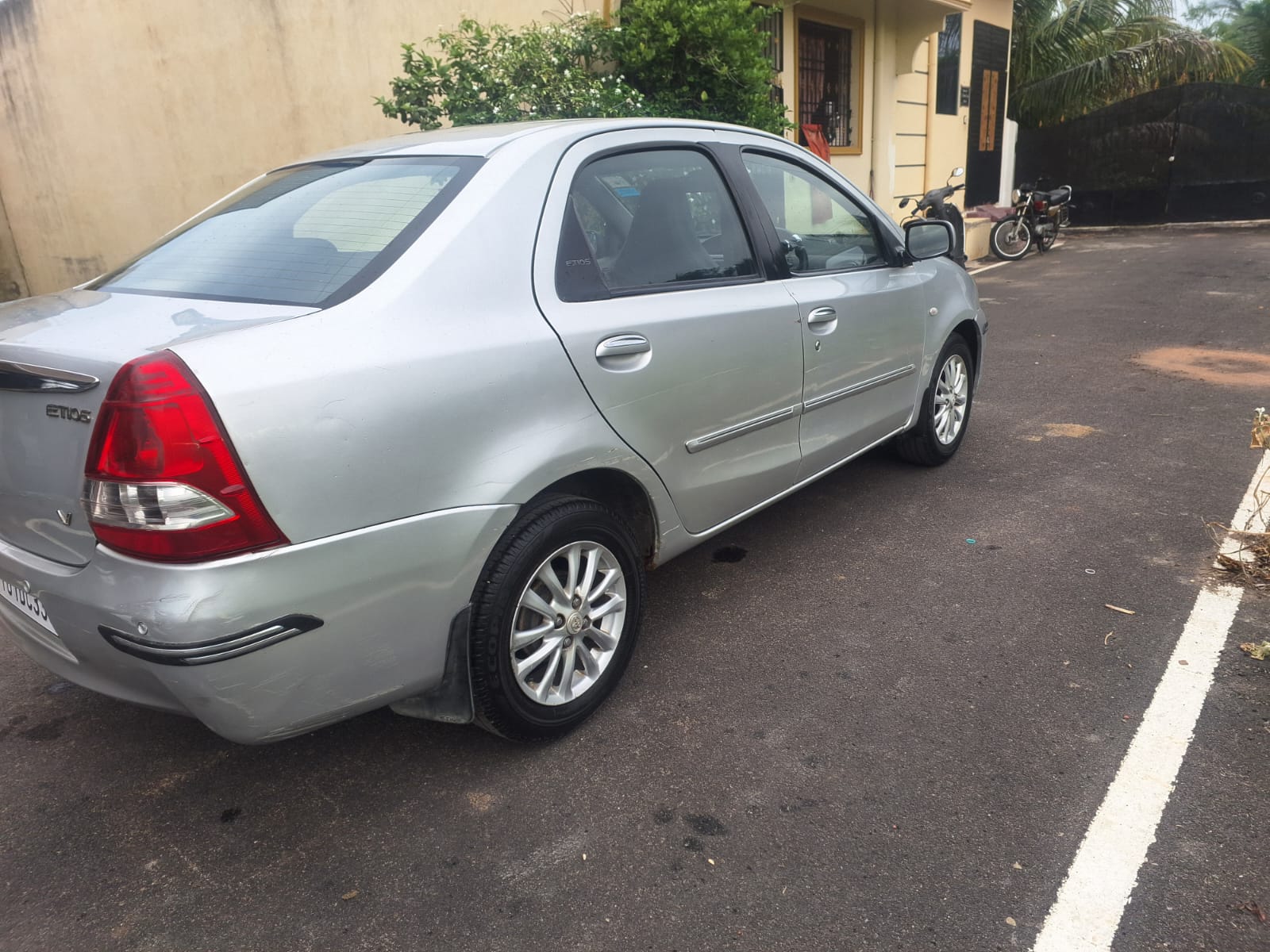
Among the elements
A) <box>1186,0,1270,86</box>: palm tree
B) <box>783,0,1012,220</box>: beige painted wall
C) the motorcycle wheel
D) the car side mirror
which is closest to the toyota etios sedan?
the car side mirror

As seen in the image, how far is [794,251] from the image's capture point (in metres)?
3.55

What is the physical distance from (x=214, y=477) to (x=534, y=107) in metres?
5.27

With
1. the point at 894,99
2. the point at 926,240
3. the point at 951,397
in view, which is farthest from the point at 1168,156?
the point at 926,240

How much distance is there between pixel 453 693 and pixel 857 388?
213 centimetres

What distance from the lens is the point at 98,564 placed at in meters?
2.06

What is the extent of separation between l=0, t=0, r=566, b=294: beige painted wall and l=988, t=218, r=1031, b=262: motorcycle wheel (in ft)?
29.3

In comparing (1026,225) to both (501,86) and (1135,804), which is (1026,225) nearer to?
(501,86)

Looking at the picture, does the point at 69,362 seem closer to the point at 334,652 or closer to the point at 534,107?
the point at 334,652

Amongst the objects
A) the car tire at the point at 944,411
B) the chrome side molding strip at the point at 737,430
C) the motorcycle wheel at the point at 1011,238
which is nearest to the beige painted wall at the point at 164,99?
the car tire at the point at 944,411

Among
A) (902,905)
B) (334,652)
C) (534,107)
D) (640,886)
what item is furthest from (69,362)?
(534,107)

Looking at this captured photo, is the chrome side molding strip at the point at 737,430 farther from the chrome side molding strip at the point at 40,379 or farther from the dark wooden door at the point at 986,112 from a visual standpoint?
the dark wooden door at the point at 986,112

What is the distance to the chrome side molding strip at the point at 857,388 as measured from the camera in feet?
11.7

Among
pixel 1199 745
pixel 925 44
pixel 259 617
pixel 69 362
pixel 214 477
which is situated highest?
pixel 925 44

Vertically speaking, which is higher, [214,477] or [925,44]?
[925,44]
